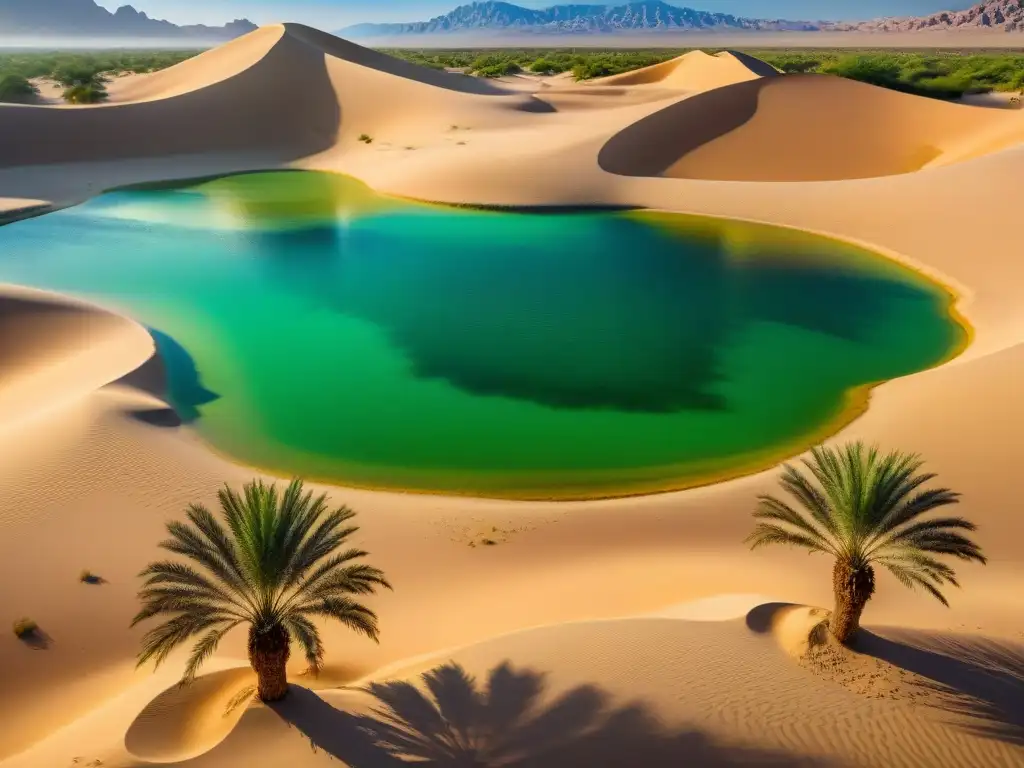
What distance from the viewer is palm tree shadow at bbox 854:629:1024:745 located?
8070 millimetres

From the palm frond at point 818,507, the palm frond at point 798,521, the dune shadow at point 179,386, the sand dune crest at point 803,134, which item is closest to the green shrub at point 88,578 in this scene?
the dune shadow at point 179,386

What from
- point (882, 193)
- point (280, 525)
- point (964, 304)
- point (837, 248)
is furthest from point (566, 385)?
point (882, 193)

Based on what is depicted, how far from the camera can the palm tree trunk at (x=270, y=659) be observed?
26.3ft

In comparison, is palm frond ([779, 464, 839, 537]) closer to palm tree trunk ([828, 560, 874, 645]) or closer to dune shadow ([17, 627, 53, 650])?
palm tree trunk ([828, 560, 874, 645])

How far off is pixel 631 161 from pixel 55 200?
91.6 ft

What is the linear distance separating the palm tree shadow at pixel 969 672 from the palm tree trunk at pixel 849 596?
230mm

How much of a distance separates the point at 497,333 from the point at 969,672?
1498cm

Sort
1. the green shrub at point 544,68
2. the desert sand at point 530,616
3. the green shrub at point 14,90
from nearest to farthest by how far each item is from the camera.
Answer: the desert sand at point 530,616, the green shrub at point 14,90, the green shrub at point 544,68

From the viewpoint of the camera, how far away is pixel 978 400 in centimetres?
1545

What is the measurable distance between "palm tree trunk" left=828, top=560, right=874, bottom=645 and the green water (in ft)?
17.9

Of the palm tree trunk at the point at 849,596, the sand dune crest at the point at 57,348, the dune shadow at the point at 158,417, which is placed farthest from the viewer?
the sand dune crest at the point at 57,348

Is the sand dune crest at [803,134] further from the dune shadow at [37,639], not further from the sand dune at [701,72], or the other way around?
the dune shadow at [37,639]

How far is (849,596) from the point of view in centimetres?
888

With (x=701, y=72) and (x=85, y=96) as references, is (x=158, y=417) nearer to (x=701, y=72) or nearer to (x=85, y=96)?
(x=85, y=96)
